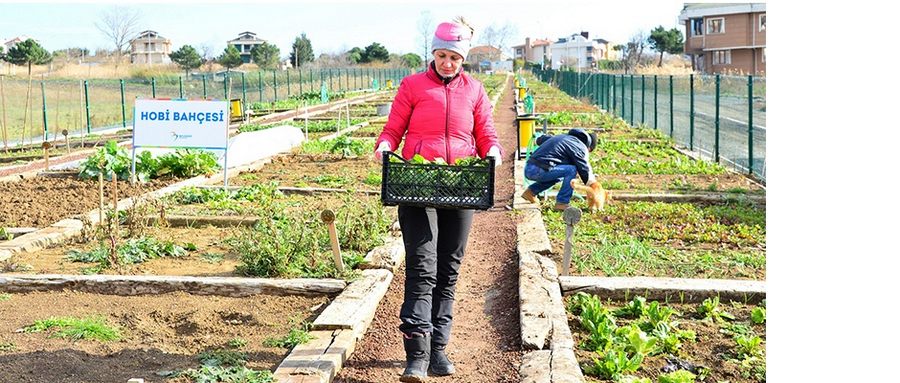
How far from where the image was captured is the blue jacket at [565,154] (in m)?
10.5

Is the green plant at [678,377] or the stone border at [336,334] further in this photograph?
the stone border at [336,334]

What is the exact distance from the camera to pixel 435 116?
4.99 meters

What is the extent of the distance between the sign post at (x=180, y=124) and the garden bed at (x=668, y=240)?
4.17m

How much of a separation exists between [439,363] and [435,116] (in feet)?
4.04

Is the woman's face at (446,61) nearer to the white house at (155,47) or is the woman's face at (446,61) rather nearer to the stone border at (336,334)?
the stone border at (336,334)

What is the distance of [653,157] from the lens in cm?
1609

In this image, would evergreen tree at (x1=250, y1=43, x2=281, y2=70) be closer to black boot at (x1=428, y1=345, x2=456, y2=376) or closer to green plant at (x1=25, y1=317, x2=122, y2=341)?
green plant at (x1=25, y1=317, x2=122, y2=341)

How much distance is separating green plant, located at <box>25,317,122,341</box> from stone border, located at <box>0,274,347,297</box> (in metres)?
0.78

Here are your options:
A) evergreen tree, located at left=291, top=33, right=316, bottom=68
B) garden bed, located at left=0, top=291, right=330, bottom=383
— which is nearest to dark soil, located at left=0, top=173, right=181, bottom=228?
garden bed, located at left=0, top=291, right=330, bottom=383

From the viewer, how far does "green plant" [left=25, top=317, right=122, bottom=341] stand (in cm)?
548

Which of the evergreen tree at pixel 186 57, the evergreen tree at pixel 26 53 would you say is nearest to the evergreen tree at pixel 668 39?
the evergreen tree at pixel 186 57

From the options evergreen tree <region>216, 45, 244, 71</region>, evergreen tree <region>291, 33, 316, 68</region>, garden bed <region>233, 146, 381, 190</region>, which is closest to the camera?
garden bed <region>233, 146, 381, 190</region>

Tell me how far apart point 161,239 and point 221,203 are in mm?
1915

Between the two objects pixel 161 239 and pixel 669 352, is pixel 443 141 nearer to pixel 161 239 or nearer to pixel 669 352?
pixel 669 352
